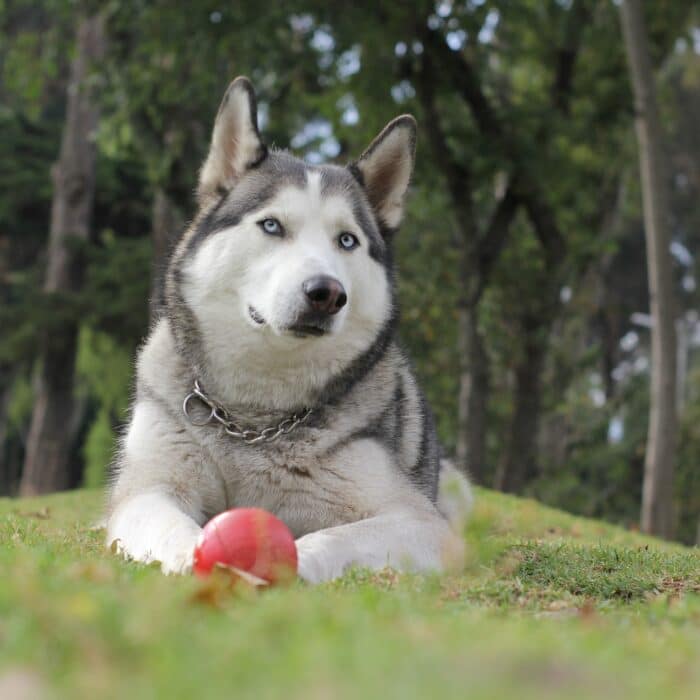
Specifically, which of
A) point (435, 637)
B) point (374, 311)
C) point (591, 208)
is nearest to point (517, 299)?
point (591, 208)

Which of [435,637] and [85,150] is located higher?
[85,150]

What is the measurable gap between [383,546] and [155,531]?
38.2 inches

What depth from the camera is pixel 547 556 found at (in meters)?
5.13

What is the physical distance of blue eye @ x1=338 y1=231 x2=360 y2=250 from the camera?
5086 millimetres

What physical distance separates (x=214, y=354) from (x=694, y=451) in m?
17.0

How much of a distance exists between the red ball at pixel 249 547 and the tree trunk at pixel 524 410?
11824mm

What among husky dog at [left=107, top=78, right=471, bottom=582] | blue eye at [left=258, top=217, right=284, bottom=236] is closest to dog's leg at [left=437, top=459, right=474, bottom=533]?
husky dog at [left=107, top=78, right=471, bottom=582]

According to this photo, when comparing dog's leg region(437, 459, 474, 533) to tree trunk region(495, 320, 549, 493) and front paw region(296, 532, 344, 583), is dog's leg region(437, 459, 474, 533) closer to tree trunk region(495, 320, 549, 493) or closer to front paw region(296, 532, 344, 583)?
front paw region(296, 532, 344, 583)

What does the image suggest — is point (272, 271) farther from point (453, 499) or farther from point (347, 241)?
point (453, 499)

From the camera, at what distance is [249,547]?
12.1 ft

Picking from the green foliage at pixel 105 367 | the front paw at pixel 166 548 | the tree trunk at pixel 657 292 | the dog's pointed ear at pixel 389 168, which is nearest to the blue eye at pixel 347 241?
the dog's pointed ear at pixel 389 168

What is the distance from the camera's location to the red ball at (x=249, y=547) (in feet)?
12.0

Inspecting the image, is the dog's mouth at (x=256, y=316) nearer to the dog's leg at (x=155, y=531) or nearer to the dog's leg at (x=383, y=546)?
the dog's leg at (x=155, y=531)

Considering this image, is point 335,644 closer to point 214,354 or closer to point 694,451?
point 214,354
